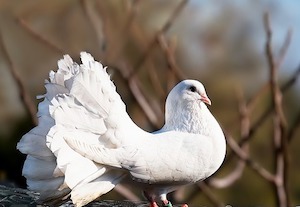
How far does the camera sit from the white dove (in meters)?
0.80

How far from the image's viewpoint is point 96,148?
81 centimetres

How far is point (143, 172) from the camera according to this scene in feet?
2.67

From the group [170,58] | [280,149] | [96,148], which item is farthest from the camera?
[280,149]

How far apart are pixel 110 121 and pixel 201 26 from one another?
2.84 meters

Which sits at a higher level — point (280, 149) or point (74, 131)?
point (74, 131)

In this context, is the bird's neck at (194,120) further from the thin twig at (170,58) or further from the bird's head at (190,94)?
the thin twig at (170,58)

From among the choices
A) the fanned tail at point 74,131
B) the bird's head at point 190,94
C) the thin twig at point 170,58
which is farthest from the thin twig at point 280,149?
the fanned tail at point 74,131

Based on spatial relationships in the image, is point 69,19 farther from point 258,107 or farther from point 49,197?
point 49,197

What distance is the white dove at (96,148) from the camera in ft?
2.61

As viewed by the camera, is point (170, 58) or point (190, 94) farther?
point (170, 58)

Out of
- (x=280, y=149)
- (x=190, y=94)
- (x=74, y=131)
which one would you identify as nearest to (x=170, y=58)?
(x=280, y=149)

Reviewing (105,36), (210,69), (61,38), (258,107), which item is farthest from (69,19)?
(105,36)

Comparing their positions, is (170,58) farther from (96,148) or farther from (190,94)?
(96,148)

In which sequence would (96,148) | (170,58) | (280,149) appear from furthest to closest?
(280,149), (170,58), (96,148)
